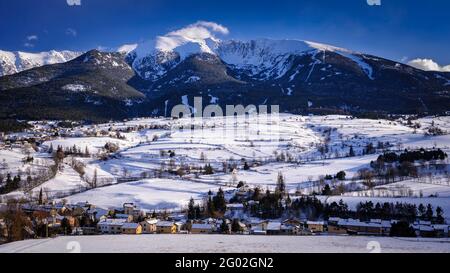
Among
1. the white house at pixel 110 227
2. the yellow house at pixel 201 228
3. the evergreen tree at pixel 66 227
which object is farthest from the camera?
the white house at pixel 110 227

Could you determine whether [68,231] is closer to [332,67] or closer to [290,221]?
[290,221]

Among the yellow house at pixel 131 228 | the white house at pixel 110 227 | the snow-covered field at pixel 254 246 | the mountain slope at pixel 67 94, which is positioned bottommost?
the white house at pixel 110 227

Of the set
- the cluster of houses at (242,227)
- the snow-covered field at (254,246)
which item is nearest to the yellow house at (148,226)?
the cluster of houses at (242,227)

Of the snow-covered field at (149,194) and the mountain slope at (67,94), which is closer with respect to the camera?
the snow-covered field at (149,194)

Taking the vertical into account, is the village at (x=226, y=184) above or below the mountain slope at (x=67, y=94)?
below

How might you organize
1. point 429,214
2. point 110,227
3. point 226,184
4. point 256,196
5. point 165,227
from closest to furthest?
point 165,227 < point 110,227 < point 429,214 < point 256,196 < point 226,184

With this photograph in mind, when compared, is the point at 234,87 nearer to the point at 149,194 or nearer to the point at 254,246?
the point at 149,194

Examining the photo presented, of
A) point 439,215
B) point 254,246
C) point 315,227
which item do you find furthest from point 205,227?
point 439,215

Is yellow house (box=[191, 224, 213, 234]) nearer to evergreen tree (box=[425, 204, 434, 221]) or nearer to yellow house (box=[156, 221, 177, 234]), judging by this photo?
yellow house (box=[156, 221, 177, 234])

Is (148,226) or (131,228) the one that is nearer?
(131,228)

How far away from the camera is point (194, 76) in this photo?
17250 centimetres

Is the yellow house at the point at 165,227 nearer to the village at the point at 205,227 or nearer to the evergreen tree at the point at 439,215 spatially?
the village at the point at 205,227

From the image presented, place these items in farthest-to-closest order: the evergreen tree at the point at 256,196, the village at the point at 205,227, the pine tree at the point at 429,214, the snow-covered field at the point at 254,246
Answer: the evergreen tree at the point at 256,196
the pine tree at the point at 429,214
the village at the point at 205,227
the snow-covered field at the point at 254,246

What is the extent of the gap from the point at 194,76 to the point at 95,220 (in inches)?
5934
